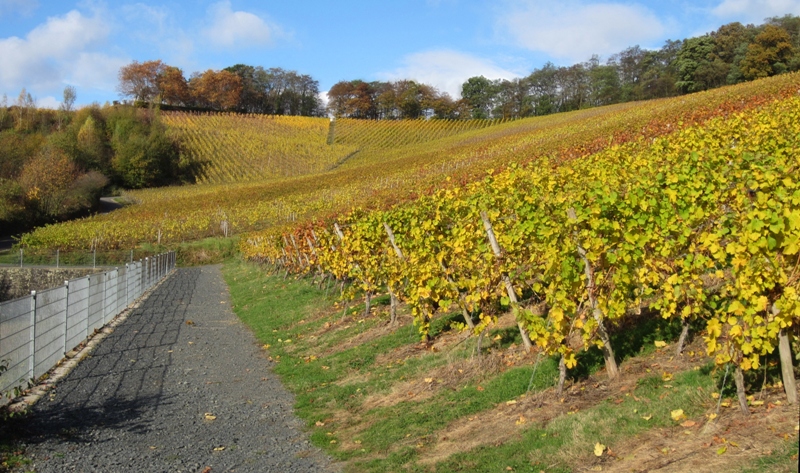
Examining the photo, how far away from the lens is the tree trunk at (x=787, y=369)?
14.7 feet

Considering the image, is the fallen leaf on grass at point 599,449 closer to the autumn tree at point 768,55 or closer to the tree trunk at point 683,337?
the tree trunk at point 683,337

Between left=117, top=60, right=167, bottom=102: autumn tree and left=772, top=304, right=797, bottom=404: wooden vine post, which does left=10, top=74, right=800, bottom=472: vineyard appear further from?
left=117, top=60, right=167, bottom=102: autumn tree

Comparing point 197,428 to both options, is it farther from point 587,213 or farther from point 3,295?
point 3,295

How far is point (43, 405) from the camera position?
283 inches

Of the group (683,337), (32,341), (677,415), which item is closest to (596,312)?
(683,337)

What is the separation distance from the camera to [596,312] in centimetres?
605

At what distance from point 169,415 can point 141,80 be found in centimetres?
12149

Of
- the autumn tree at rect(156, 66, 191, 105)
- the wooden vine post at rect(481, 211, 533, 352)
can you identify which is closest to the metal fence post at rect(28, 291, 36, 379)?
the wooden vine post at rect(481, 211, 533, 352)

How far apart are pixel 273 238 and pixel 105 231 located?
896 inches

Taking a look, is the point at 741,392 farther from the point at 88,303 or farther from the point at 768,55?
the point at 768,55

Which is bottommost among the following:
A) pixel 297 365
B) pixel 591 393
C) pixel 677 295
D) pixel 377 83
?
pixel 297 365

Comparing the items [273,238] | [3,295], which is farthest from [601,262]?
[3,295]

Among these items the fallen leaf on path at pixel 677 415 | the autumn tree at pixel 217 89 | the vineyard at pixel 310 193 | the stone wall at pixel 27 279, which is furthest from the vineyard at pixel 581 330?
the autumn tree at pixel 217 89

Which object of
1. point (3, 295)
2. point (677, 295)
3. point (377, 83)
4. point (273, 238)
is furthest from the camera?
point (377, 83)
